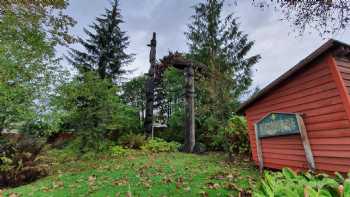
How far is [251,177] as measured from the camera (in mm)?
4613

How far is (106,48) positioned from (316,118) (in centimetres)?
1532

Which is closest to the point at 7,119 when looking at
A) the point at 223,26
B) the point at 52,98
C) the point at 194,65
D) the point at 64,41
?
the point at 52,98

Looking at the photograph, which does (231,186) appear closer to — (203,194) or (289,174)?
(203,194)

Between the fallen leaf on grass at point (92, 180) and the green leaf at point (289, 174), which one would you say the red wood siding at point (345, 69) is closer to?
the green leaf at point (289, 174)

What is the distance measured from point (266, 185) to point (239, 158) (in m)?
6.11

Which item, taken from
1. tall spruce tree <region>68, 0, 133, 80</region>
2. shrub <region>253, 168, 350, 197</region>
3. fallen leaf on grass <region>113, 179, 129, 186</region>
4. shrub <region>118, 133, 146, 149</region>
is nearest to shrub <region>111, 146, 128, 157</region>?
shrub <region>118, 133, 146, 149</region>

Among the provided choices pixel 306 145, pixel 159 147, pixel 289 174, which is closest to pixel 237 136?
pixel 306 145

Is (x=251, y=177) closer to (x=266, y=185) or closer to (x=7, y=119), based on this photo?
(x=266, y=185)

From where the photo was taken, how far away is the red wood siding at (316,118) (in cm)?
376

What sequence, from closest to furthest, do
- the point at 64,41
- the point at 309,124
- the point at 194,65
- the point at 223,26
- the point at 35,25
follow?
the point at 309,124 < the point at 35,25 < the point at 64,41 < the point at 194,65 < the point at 223,26

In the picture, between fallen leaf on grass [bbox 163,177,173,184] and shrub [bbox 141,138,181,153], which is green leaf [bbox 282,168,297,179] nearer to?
fallen leaf on grass [bbox 163,177,173,184]

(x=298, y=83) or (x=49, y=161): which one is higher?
(x=298, y=83)

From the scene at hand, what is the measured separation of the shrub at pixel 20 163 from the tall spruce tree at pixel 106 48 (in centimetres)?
1053

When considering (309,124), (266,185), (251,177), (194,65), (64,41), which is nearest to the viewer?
(266,185)
